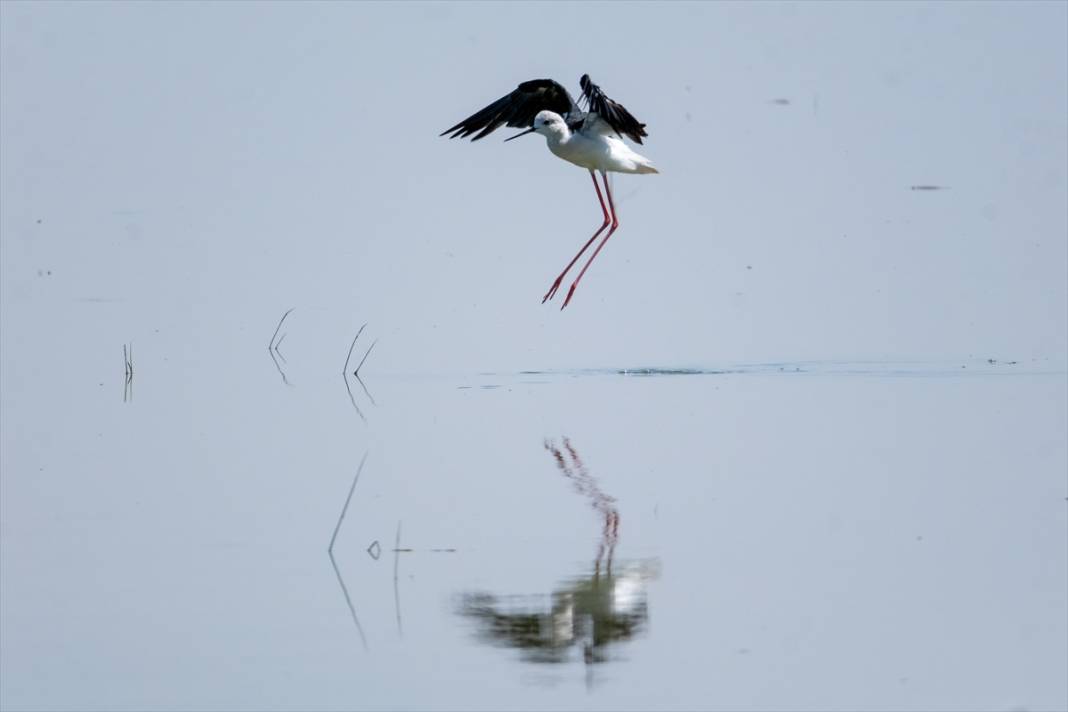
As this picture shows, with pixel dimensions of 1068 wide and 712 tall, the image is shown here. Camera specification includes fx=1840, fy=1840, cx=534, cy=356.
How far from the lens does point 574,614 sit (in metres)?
4.46

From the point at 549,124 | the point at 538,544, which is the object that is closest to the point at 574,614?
the point at 538,544

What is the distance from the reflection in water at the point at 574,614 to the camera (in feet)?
14.0

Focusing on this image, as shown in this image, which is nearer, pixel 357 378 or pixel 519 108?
pixel 357 378

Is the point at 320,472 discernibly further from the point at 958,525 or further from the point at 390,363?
the point at 390,363

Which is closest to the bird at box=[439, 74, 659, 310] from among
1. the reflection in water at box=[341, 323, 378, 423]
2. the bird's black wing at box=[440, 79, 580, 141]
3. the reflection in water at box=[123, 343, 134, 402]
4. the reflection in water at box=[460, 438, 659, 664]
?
the bird's black wing at box=[440, 79, 580, 141]

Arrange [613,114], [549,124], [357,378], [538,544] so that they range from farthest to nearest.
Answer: [549,124], [613,114], [357,378], [538,544]

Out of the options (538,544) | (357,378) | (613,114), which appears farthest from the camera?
(613,114)

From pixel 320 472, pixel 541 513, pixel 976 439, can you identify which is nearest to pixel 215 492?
pixel 320 472

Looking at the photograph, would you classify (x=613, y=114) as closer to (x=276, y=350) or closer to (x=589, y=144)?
(x=589, y=144)

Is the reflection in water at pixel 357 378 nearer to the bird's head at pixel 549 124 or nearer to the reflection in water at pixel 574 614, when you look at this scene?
the bird's head at pixel 549 124

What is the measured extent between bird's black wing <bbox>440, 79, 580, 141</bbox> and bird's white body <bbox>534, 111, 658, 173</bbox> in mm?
133

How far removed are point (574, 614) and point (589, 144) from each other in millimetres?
5909

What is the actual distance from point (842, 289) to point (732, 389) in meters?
3.36

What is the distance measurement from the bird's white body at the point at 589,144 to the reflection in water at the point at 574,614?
209 inches
